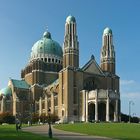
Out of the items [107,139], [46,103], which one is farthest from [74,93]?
[107,139]

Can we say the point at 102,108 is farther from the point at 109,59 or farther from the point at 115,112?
the point at 109,59

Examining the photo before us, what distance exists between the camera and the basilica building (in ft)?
322

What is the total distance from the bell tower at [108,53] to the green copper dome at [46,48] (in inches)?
735

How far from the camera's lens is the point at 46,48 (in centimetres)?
12488

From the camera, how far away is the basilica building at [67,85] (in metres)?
98.2

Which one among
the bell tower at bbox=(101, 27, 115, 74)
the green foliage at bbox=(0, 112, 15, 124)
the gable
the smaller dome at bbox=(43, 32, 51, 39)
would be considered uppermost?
the smaller dome at bbox=(43, 32, 51, 39)

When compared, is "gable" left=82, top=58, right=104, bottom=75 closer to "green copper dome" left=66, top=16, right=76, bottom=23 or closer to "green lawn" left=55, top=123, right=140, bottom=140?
"green copper dome" left=66, top=16, right=76, bottom=23

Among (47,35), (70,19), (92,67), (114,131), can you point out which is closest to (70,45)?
(70,19)

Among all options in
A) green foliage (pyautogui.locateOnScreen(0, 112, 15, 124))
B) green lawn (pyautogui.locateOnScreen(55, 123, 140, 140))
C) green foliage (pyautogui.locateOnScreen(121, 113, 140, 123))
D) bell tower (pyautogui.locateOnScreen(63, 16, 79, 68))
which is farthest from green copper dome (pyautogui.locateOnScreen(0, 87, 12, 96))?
green lawn (pyautogui.locateOnScreen(55, 123, 140, 140))

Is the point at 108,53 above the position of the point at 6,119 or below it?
above

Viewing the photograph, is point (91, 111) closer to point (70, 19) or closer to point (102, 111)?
point (102, 111)

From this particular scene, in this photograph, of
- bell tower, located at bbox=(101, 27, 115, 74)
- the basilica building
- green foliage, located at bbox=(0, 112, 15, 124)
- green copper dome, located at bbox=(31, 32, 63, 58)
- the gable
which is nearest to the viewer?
green foliage, located at bbox=(0, 112, 15, 124)

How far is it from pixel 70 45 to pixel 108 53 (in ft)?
46.9

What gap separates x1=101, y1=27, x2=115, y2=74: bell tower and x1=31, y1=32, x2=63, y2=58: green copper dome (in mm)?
18667
